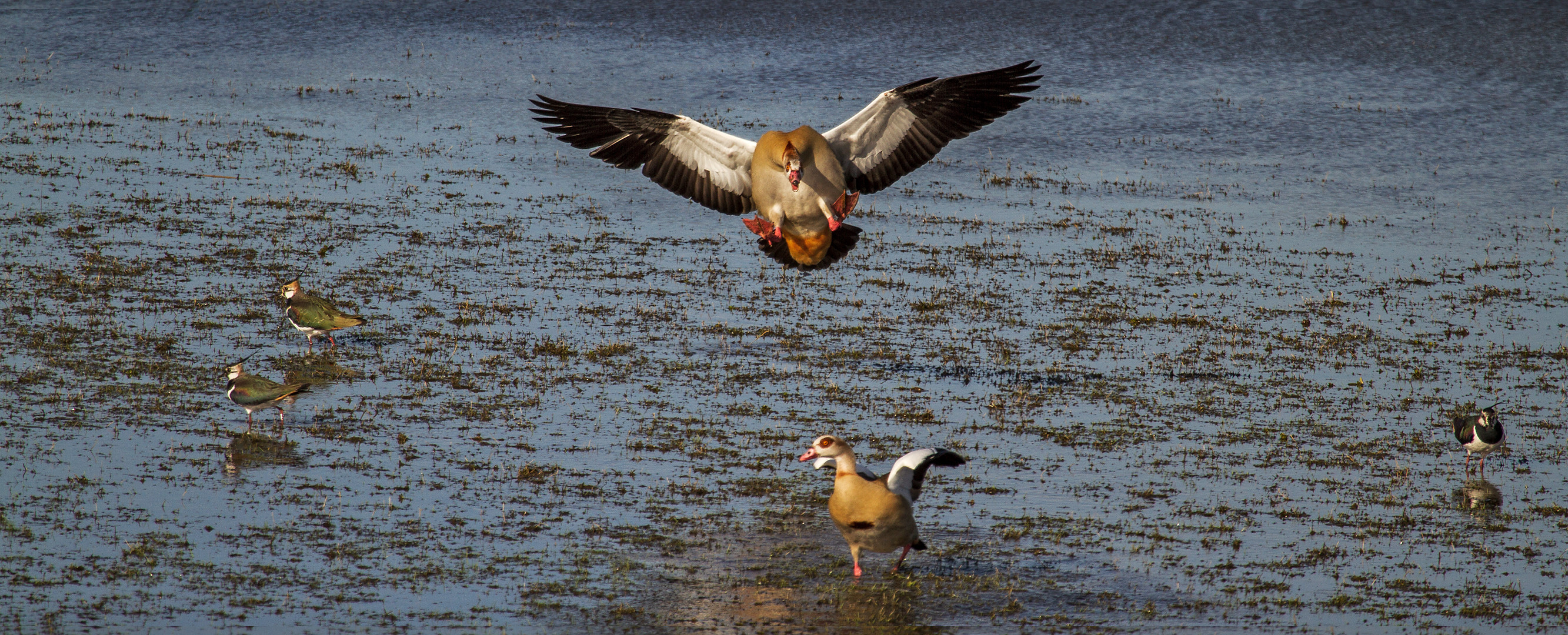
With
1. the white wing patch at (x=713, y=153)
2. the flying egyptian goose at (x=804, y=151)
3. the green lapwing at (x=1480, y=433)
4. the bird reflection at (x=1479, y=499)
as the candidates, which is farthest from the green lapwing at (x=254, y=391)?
the green lapwing at (x=1480, y=433)

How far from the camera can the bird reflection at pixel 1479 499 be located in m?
10.2

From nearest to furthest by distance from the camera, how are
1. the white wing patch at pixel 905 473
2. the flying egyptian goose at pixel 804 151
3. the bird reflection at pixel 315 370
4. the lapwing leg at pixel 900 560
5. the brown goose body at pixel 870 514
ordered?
the brown goose body at pixel 870 514, the white wing patch at pixel 905 473, the lapwing leg at pixel 900 560, the flying egyptian goose at pixel 804 151, the bird reflection at pixel 315 370

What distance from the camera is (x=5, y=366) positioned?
441 inches

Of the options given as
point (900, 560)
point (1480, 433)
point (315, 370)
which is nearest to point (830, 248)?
point (900, 560)

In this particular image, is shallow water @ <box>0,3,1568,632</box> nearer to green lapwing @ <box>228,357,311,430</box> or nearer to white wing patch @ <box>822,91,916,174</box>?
green lapwing @ <box>228,357,311,430</box>

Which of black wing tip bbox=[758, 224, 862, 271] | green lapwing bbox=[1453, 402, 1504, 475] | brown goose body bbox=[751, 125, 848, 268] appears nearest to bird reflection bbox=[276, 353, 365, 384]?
black wing tip bbox=[758, 224, 862, 271]

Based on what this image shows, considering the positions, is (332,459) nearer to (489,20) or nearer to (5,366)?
(5,366)

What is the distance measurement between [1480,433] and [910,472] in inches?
193

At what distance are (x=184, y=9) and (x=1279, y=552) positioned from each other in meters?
28.4

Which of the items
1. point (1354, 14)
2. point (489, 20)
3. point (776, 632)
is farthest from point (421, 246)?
point (1354, 14)

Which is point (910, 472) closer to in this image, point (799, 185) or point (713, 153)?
point (799, 185)

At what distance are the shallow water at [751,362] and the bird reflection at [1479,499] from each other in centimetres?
5

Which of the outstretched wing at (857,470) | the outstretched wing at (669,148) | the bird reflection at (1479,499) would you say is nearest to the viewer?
the outstretched wing at (857,470)

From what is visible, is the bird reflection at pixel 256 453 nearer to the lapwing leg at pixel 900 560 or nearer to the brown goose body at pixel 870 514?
the brown goose body at pixel 870 514
